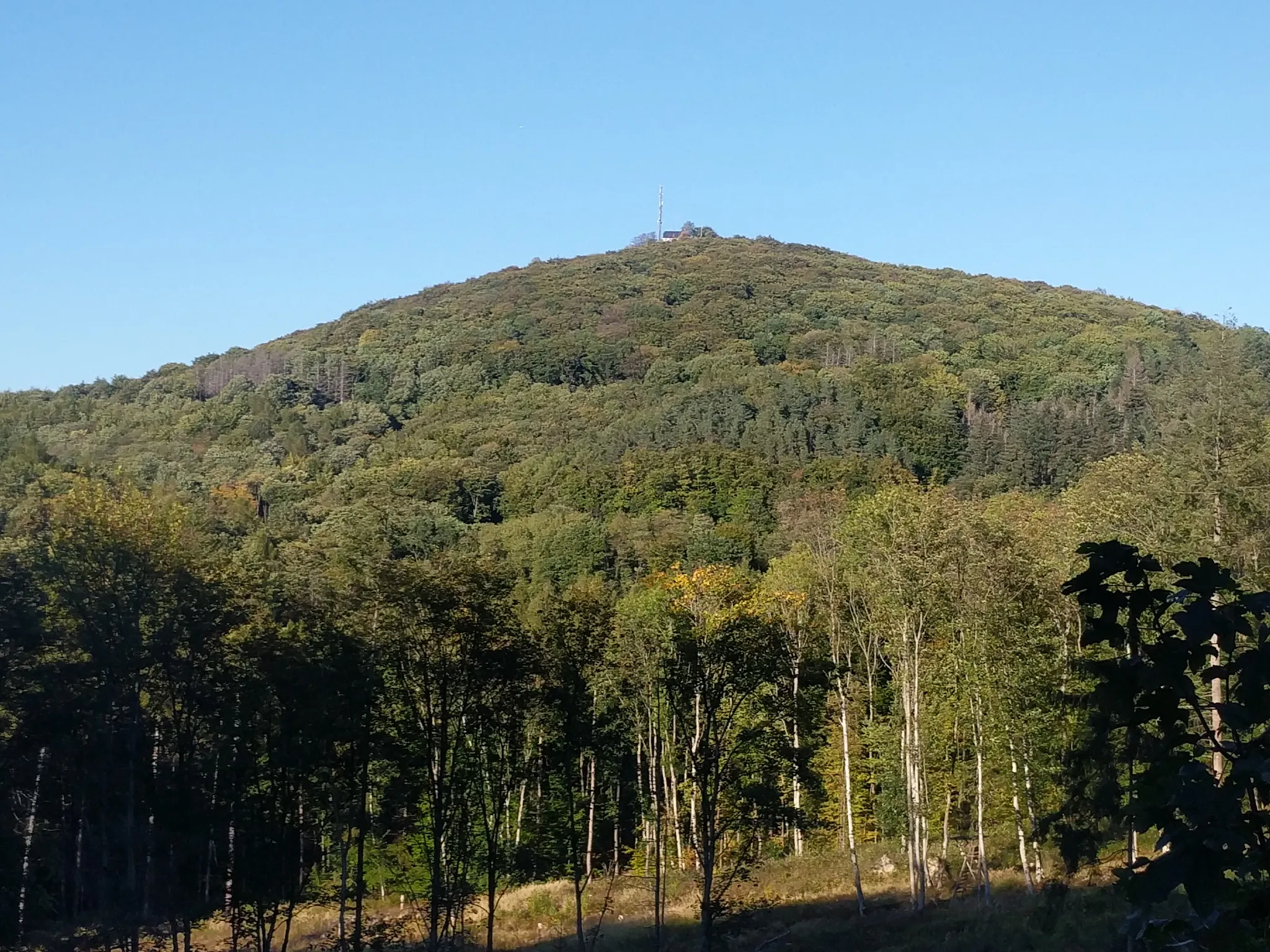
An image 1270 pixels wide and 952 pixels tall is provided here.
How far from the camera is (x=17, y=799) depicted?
1139 inches

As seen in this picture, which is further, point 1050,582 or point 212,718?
point 1050,582

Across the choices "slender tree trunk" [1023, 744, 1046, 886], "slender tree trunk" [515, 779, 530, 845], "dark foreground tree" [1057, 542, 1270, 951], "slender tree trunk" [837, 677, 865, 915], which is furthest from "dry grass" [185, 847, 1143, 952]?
"dark foreground tree" [1057, 542, 1270, 951]

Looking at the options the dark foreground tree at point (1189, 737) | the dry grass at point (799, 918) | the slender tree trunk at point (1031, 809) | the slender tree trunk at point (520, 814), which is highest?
the dark foreground tree at point (1189, 737)

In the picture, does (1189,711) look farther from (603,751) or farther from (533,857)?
(603,751)

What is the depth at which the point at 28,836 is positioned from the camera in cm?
2603

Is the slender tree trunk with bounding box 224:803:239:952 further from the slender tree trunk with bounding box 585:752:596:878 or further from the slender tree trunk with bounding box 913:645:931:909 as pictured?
the slender tree trunk with bounding box 913:645:931:909

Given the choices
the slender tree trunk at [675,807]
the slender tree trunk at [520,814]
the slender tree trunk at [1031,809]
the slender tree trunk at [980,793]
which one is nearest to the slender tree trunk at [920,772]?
the slender tree trunk at [980,793]

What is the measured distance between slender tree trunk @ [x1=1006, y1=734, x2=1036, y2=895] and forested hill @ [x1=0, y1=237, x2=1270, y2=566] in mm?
39530

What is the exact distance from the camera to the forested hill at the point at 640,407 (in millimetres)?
103438

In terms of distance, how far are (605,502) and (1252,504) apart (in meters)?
78.4

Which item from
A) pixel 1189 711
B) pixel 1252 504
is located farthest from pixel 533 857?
→ pixel 1189 711

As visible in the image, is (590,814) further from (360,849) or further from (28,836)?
(28,836)

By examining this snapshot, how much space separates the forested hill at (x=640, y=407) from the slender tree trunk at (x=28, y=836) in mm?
49083

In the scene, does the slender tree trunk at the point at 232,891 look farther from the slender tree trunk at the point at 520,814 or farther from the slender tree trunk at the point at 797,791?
the slender tree trunk at the point at 797,791
